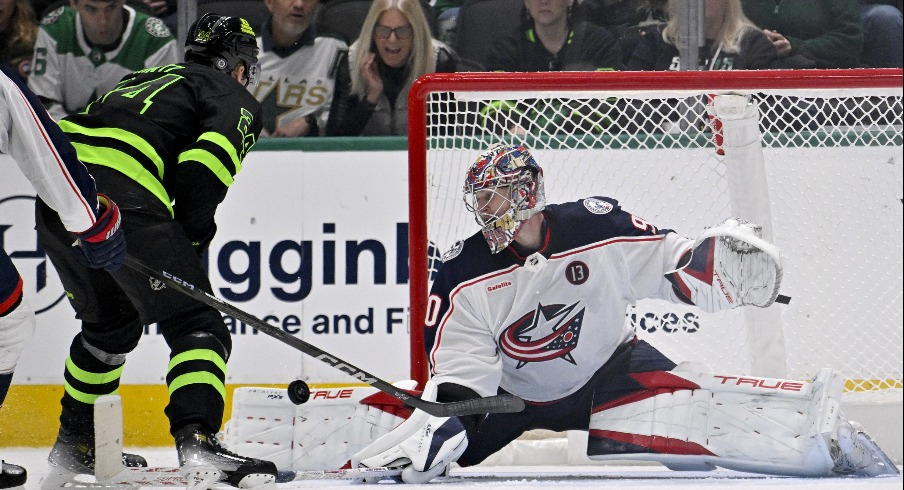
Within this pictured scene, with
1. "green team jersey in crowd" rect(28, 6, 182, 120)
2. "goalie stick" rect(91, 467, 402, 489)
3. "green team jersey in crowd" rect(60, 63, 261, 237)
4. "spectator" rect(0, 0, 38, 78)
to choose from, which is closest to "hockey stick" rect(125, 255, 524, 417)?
"goalie stick" rect(91, 467, 402, 489)

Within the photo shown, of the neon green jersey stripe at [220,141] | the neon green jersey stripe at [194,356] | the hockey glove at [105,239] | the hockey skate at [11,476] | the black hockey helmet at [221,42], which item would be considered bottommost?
the hockey skate at [11,476]

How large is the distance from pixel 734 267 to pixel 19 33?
2618mm

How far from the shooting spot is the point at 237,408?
285 centimetres

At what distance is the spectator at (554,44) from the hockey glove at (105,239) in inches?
73.1

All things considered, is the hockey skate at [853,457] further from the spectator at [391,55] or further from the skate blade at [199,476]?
the spectator at [391,55]

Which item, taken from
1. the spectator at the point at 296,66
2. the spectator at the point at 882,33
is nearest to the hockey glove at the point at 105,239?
the spectator at the point at 296,66

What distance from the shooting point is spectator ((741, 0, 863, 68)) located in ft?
12.6

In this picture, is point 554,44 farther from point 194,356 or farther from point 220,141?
point 194,356

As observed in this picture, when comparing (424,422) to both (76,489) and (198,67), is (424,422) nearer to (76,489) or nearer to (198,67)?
(76,489)

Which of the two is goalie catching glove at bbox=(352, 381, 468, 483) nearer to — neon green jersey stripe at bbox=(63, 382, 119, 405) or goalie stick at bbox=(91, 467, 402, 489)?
goalie stick at bbox=(91, 467, 402, 489)

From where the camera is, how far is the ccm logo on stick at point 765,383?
8.81 ft

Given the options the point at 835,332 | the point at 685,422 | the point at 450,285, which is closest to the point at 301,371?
Answer: the point at 450,285

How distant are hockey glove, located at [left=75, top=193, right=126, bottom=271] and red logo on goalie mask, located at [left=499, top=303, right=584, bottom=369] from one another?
939 mm

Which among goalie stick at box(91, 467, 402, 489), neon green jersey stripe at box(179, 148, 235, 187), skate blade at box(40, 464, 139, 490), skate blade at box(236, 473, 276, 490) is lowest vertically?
skate blade at box(40, 464, 139, 490)
